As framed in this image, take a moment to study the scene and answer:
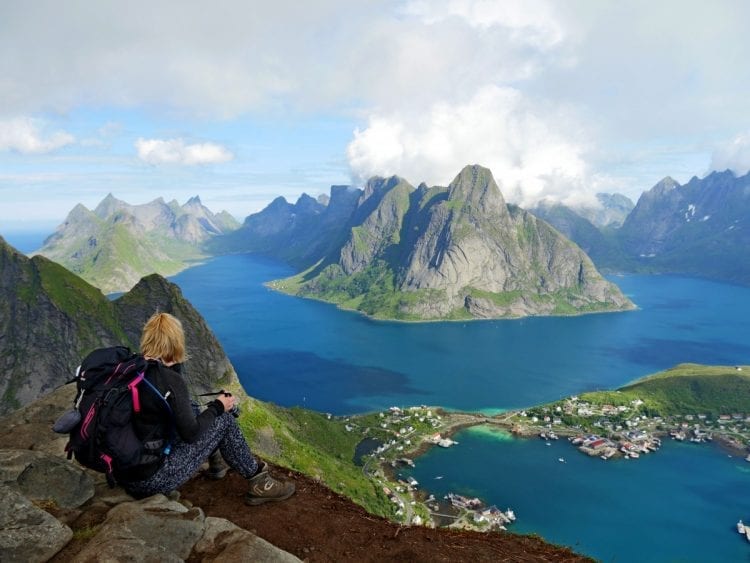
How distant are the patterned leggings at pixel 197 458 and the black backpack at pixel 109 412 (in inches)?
39.6

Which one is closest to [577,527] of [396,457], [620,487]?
[620,487]

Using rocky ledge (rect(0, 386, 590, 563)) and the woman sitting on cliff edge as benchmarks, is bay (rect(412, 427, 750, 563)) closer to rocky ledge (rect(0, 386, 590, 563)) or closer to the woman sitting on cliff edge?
rocky ledge (rect(0, 386, 590, 563))

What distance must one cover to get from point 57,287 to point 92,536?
147040mm

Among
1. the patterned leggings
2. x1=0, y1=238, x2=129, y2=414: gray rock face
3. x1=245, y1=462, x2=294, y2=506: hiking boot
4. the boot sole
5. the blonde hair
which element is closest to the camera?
the blonde hair

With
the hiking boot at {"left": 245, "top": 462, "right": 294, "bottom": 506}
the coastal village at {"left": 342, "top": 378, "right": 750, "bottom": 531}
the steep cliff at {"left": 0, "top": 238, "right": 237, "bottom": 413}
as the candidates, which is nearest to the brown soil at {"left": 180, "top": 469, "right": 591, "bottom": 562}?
the hiking boot at {"left": 245, "top": 462, "right": 294, "bottom": 506}

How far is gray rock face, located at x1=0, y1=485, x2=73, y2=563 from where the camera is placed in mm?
8336

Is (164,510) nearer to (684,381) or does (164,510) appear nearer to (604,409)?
(604,409)

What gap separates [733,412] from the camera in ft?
487

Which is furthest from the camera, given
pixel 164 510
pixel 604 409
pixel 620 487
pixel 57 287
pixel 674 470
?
pixel 604 409

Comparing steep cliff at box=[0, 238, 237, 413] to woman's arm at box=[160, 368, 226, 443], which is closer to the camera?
woman's arm at box=[160, 368, 226, 443]

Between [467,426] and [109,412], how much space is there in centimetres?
13763

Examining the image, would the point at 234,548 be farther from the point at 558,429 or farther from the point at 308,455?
the point at 558,429

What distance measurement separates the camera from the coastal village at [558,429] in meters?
115

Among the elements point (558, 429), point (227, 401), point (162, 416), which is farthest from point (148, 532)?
point (558, 429)
